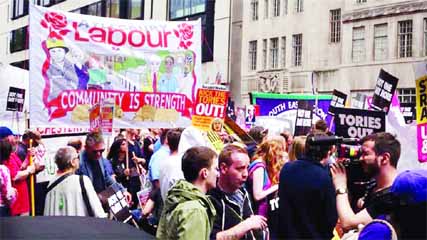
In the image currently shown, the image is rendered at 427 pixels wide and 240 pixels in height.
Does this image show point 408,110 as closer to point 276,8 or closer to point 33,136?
point 276,8

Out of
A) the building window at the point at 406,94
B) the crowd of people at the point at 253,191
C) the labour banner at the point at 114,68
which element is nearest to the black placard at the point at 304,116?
the building window at the point at 406,94

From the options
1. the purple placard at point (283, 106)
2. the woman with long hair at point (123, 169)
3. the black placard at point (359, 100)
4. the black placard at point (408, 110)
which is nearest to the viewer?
the woman with long hair at point (123, 169)

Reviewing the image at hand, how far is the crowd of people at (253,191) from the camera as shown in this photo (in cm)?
350

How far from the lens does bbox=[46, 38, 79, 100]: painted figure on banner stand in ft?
26.2

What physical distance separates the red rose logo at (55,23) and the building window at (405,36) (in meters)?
3.60

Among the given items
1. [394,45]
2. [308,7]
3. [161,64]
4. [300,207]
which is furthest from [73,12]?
[300,207]

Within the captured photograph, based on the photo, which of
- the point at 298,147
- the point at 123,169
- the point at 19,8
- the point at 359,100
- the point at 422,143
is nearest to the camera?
the point at 298,147

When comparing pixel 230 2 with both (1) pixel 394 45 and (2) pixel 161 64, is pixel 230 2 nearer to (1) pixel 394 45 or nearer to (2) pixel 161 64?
(2) pixel 161 64

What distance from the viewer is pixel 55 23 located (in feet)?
27.0

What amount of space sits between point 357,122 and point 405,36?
116 centimetres

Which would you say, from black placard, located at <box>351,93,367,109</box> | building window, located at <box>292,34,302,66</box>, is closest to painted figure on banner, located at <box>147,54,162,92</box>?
building window, located at <box>292,34,302,66</box>

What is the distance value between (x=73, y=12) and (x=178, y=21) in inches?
57.4

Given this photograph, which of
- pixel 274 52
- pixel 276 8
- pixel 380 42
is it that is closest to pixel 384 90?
pixel 380 42

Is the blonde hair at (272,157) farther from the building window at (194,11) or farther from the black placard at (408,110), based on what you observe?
the black placard at (408,110)
